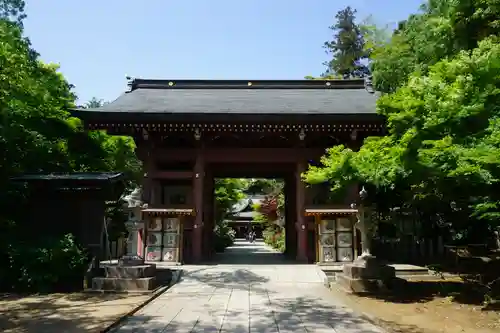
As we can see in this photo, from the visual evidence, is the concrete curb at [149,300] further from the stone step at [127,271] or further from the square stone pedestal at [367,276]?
the square stone pedestal at [367,276]

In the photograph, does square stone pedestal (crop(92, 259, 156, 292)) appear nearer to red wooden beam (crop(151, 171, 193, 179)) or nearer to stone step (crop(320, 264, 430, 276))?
red wooden beam (crop(151, 171, 193, 179))

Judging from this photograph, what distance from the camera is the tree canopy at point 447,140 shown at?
6867 mm

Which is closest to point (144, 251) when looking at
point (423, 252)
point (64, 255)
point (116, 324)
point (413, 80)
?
point (64, 255)

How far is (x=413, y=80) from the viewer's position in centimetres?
832

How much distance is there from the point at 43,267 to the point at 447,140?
905 cm

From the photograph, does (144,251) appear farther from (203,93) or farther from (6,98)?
(203,93)

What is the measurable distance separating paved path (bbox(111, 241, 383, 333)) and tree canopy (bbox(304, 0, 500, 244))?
2738 mm

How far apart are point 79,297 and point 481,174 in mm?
8096

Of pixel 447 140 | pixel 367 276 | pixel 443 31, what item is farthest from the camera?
pixel 443 31

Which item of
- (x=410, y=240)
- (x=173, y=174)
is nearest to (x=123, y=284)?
(x=173, y=174)

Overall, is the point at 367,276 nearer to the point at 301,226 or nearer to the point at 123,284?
the point at 301,226

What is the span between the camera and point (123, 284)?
888 centimetres

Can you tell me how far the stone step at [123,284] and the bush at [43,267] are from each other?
840 mm

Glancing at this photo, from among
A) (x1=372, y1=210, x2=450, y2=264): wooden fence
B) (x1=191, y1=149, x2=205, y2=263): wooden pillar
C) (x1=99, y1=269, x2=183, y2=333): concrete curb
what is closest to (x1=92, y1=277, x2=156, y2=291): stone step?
(x1=99, y1=269, x2=183, y2=333): concrete curb
